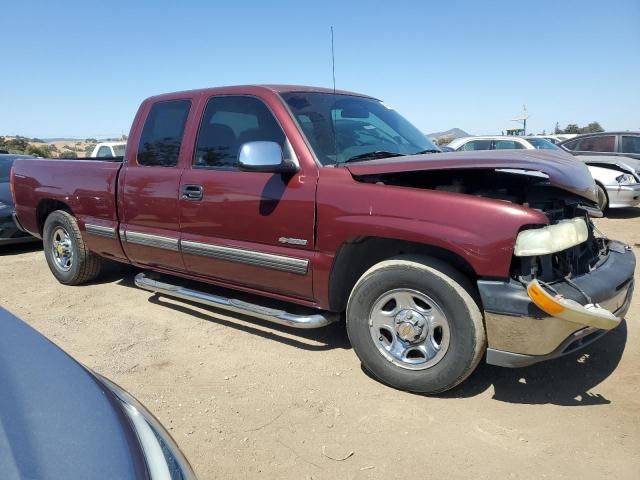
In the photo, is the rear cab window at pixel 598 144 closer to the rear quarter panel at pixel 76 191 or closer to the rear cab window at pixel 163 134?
the rear cab window at pixel 163 134

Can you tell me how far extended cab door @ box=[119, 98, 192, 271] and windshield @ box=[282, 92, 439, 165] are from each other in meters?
1.09

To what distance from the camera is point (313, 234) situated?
3373 mm

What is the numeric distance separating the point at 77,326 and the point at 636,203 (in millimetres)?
9552

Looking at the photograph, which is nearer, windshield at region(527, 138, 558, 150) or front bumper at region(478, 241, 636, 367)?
front bumper at region(478, 241, 636, 367)

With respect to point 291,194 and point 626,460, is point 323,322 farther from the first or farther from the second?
point 626,460

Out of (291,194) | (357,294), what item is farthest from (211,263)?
(357,294)

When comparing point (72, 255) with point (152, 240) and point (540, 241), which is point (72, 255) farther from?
point (540, 241)

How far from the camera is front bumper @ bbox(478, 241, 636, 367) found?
2.66 metres

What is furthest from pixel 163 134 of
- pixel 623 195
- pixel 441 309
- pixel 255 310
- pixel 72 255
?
pixel 623 195

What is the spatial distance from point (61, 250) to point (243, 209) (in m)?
2.97

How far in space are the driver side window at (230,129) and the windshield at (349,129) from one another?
0.21m

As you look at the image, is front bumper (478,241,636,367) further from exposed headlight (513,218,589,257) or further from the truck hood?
the truck hood

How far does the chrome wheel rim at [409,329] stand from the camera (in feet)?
9.80

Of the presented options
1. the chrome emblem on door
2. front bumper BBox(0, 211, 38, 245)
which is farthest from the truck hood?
front bumper BBox(0, 211, 38, 245)
